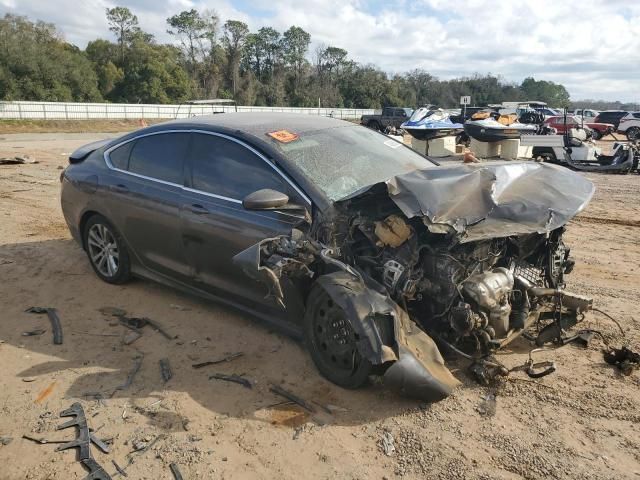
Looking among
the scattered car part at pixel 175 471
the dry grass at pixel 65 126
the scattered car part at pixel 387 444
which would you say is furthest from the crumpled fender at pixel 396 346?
the dry grass at pixel 65 126

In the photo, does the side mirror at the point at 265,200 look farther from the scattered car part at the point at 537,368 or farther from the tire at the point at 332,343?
the scattered car part at the point at 537,368

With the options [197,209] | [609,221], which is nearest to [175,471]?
[197,209]

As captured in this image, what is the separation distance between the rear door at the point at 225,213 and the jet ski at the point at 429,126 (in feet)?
43.9

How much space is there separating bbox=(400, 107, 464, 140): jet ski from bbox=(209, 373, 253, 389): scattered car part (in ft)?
47.4

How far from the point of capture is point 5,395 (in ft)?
11.8

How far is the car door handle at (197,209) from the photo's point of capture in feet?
14.1

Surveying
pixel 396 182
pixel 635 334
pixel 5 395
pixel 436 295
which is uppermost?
pixel 396 182

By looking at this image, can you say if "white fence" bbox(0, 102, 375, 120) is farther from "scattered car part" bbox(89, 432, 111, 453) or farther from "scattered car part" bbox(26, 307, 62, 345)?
"scattered car part" bbox(89, 432, 111, 453)

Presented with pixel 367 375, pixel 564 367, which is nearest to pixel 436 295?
pixel 367 375

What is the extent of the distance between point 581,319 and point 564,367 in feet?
1.84

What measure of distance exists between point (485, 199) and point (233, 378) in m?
2.01

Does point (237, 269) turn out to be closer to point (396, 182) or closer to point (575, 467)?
point (396, 182)

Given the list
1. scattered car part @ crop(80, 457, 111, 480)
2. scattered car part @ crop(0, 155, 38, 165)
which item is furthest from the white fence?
scattered car part @ crop(80, 457, 111, 480)

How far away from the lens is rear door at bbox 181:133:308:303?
3963 mm
